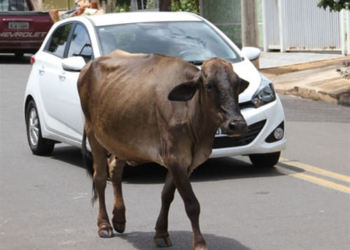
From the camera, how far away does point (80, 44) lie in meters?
11.0

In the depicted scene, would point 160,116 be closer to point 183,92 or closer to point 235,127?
point 183,92

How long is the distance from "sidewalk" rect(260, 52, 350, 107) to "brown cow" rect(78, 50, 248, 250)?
9264mm

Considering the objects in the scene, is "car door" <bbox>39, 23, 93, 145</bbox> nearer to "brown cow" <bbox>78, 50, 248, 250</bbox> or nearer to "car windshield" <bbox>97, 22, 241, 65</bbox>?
"car windshield" <bbox>97, 22, 241, 65</bbox>

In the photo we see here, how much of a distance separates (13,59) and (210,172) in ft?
58.9

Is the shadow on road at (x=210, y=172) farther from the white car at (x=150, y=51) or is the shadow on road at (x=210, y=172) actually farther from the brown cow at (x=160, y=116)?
the brown cow at (x=160, y=116)

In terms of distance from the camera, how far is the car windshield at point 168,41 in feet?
34.7

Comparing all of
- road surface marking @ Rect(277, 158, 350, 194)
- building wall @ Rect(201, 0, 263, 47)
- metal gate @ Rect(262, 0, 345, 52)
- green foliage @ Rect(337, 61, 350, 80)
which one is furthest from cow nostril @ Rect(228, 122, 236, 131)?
building wall @ Rect(201, 0, 263, 47)

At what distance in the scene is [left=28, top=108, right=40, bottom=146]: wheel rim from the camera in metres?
12.1

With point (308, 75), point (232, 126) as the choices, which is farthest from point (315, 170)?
point (308, 75)

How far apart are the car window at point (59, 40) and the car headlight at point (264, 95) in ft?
9.01

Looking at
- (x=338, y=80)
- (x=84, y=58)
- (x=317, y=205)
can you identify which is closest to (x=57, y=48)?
(x=84, y=58)

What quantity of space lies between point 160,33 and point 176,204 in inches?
107

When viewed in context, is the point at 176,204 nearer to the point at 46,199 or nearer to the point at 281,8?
the point at 46,199

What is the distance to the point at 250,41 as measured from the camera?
68.8ft
